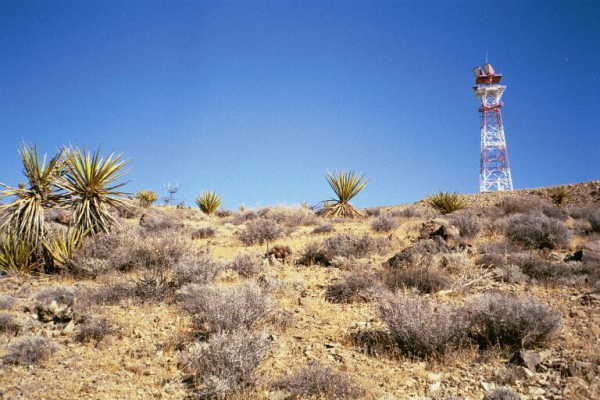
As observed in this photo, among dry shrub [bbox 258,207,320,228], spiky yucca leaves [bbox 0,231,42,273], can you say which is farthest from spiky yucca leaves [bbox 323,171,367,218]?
spiky yucca leaves [bbox 0,231,42,273]

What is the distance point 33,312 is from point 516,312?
6.93 m

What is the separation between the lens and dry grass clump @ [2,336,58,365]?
423 centimetres

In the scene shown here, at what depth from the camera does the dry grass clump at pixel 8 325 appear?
5.12 m

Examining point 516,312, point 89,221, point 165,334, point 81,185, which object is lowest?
point 165,334

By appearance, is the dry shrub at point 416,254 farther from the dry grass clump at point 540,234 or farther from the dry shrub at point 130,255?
the dry shrub at point 130,255

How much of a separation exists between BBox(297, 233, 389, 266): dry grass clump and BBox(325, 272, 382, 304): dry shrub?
219cm

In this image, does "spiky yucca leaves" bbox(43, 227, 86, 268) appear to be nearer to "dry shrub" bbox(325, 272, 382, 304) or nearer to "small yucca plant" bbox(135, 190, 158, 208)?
"dry shrub" bbox(325, 272, 382, 304)

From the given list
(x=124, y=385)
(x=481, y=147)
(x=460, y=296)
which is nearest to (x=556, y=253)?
(x=460, y=296)

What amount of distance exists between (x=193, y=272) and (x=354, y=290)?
2958 mm

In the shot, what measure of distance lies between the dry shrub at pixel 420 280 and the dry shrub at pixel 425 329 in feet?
5.81

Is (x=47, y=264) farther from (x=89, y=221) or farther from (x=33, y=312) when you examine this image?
(x=33, y=312)

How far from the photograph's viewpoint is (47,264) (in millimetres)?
8961

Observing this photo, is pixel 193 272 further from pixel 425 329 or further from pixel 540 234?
pixel 540 234

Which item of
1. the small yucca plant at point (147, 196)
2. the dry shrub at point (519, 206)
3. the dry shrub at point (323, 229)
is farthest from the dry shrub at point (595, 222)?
the small yucca plant at point (147, 196)
